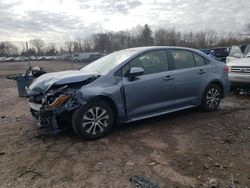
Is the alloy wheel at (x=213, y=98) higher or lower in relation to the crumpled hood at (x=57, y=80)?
lower

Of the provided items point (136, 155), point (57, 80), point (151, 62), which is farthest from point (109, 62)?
point (136, 155)

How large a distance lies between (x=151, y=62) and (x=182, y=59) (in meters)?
0.90

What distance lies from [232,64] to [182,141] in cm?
535

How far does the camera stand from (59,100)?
14.2 feet

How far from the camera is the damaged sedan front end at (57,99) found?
4.33 meters

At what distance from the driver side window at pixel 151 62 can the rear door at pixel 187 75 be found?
0.73 ft

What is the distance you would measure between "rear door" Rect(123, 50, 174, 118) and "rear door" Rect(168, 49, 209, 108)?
0.70 ft

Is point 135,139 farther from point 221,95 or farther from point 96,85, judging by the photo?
point 221,95

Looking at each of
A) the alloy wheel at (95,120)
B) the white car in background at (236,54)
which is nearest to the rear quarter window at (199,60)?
the alloy wheel at (95,120)

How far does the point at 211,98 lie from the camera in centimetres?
632

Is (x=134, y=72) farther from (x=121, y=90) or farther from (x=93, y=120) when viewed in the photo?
(x=93, y=120)

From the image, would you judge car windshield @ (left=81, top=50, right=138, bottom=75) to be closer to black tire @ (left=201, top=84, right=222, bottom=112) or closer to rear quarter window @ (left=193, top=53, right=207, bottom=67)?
rear quarter window @ (left=193, top=53, right=207, bottom=67)

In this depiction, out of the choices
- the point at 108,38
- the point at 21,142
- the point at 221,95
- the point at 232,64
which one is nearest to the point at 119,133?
the point at 21,142

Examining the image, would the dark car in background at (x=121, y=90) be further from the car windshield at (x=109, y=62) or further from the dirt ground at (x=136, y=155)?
the dirt ground at (x=136, y=155)
